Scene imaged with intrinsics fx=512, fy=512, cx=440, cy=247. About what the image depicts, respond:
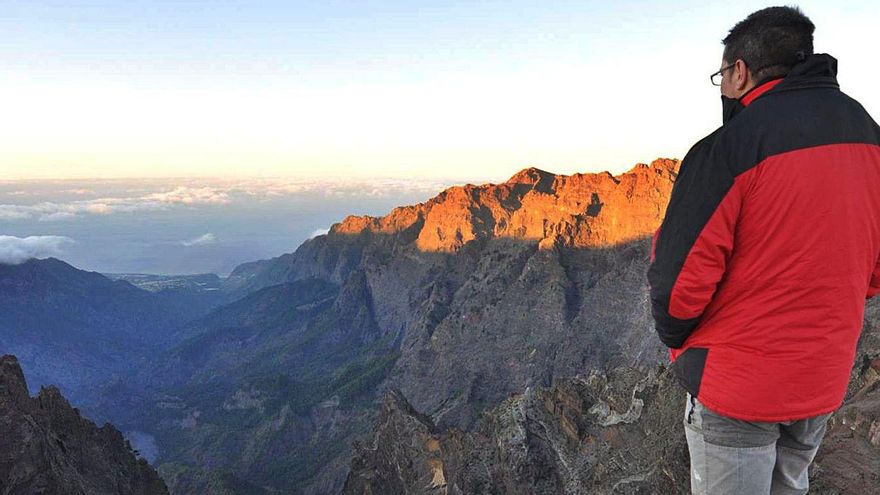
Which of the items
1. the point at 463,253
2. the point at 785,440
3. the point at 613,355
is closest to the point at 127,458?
the point at 785,440

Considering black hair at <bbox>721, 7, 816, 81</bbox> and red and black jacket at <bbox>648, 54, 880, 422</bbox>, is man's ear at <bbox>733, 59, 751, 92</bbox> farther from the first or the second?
red and black jacket at <bbox>648, 54, 880, 422</bbox>

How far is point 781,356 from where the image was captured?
4.14 meters

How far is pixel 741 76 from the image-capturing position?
4.62 meters

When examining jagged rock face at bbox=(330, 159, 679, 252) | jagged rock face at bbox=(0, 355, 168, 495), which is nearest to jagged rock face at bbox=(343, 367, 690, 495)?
jagged rock face at bbox=(0, 355, 168, 495)

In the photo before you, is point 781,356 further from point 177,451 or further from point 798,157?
point 177,451

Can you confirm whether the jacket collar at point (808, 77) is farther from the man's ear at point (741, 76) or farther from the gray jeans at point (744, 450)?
the gray jeans at point (744, 450)

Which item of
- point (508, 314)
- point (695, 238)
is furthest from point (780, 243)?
point (508, 314)

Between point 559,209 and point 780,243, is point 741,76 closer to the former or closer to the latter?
point 780,243

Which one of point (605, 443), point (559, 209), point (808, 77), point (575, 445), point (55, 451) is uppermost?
point (808, 77)

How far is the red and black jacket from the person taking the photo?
3949 mm

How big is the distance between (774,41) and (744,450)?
3.60m

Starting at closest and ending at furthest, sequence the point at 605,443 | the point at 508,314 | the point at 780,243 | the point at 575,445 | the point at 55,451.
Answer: the point at 780,243 < the point at 605,443 < the point at 575,445 < the point at 55,451 < the point at 508,314

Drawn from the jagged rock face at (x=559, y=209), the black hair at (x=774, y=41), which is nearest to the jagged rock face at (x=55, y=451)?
the black hair at (x=774, y=41)

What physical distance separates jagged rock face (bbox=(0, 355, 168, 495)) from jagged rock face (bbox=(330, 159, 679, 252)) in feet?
291
